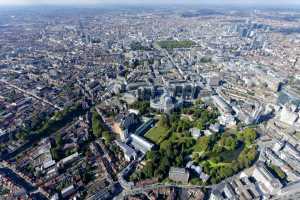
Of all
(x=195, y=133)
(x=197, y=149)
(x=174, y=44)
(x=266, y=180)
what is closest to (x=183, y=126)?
(x=195, y=133)

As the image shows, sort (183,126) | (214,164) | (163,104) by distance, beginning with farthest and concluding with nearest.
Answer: (163,104) < (183,126) < (214,164)

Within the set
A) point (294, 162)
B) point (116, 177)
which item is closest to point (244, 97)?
point (294, 162)

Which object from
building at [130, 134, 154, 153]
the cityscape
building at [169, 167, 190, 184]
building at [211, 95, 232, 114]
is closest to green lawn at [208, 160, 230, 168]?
the cityscape

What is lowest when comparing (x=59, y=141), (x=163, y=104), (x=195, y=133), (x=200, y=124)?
(x=59, y=141)

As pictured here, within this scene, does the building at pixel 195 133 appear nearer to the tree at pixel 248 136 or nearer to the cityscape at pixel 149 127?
the cityscape at pixel 149 127

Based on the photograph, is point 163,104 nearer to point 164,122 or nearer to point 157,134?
point 164,122

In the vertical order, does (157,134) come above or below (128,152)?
below
